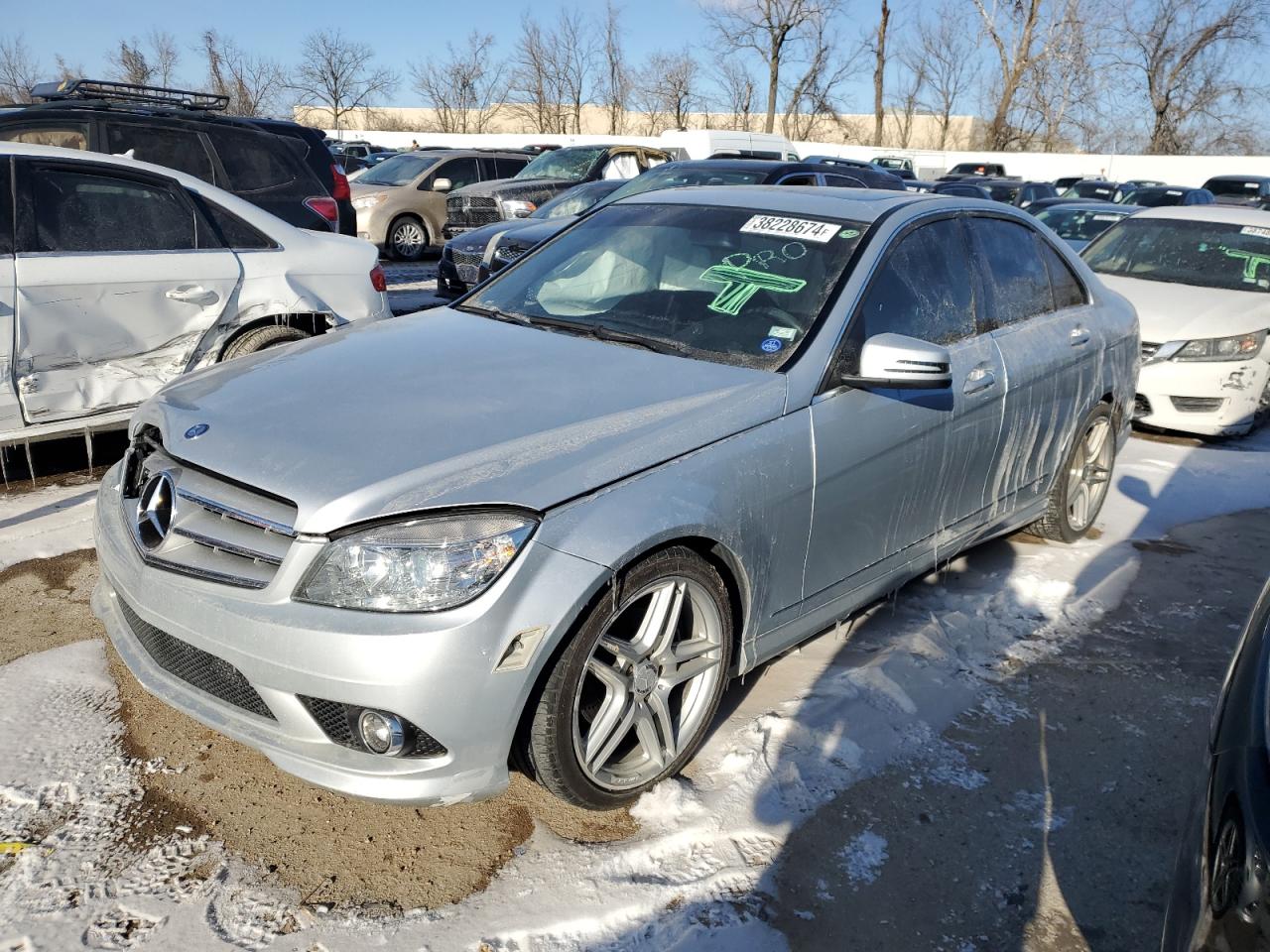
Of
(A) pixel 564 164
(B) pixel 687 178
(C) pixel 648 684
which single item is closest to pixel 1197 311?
(B) pixel 687 178

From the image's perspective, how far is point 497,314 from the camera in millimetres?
3869

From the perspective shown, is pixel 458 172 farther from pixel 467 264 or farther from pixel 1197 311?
pixel 1197 311

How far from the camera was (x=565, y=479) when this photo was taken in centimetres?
251

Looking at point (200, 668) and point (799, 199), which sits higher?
point (799, 199)

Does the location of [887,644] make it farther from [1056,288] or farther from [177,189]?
[177,189]

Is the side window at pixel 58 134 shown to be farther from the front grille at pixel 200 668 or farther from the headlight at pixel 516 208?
the headlight at pixel 516 208

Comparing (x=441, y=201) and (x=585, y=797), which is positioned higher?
(x=441, y=201)

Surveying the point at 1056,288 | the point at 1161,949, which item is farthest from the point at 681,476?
the point at 1056,288

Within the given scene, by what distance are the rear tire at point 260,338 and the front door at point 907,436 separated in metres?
3.16

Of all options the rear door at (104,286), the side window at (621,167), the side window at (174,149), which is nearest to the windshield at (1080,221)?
the side window at (621,167)

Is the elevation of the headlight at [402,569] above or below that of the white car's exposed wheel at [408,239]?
above

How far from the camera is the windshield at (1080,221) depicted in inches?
473

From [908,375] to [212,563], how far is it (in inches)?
83.2

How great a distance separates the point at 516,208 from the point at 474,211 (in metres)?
0.69
